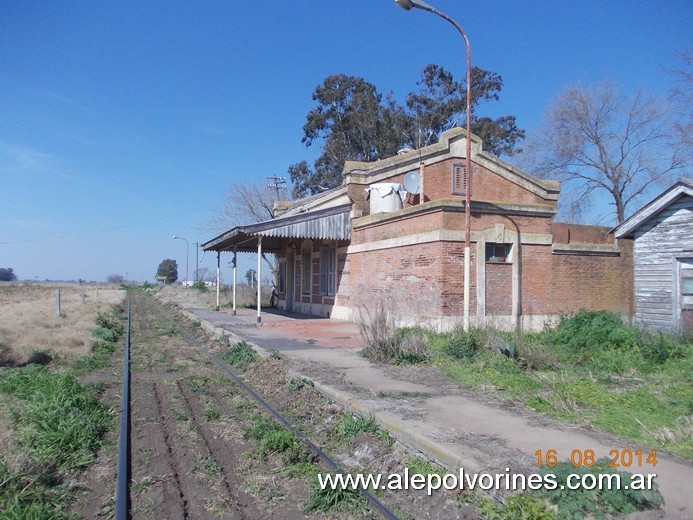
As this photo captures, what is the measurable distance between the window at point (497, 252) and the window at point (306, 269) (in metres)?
10.7

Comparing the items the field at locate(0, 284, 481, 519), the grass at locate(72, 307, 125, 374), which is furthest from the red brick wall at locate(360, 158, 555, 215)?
the field at locate(0, 284, 481, 519)

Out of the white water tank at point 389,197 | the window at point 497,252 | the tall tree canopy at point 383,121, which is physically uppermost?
the tall tree canopy at point 383,121

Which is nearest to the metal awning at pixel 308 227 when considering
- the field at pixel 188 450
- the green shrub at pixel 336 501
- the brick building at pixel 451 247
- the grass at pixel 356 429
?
the brick building at pixel 451 247

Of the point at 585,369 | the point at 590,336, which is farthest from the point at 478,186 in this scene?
the point at 585,369

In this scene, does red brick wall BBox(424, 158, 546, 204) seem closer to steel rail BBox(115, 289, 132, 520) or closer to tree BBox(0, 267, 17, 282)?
steel rail BBox(115, 289, 132, 520)

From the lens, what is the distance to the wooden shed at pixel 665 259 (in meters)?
12.3

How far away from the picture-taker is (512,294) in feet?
49.6

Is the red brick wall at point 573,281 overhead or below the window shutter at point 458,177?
below

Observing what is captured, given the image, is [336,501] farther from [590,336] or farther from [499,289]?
[499,289]

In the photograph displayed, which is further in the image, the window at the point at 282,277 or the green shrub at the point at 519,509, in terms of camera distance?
the window at the point at 282,277

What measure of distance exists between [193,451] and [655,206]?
38.6ft

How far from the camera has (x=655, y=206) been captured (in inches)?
505

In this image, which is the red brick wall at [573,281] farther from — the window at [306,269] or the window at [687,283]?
the window at [306,269]

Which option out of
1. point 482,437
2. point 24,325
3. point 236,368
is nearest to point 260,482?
point 482,437
